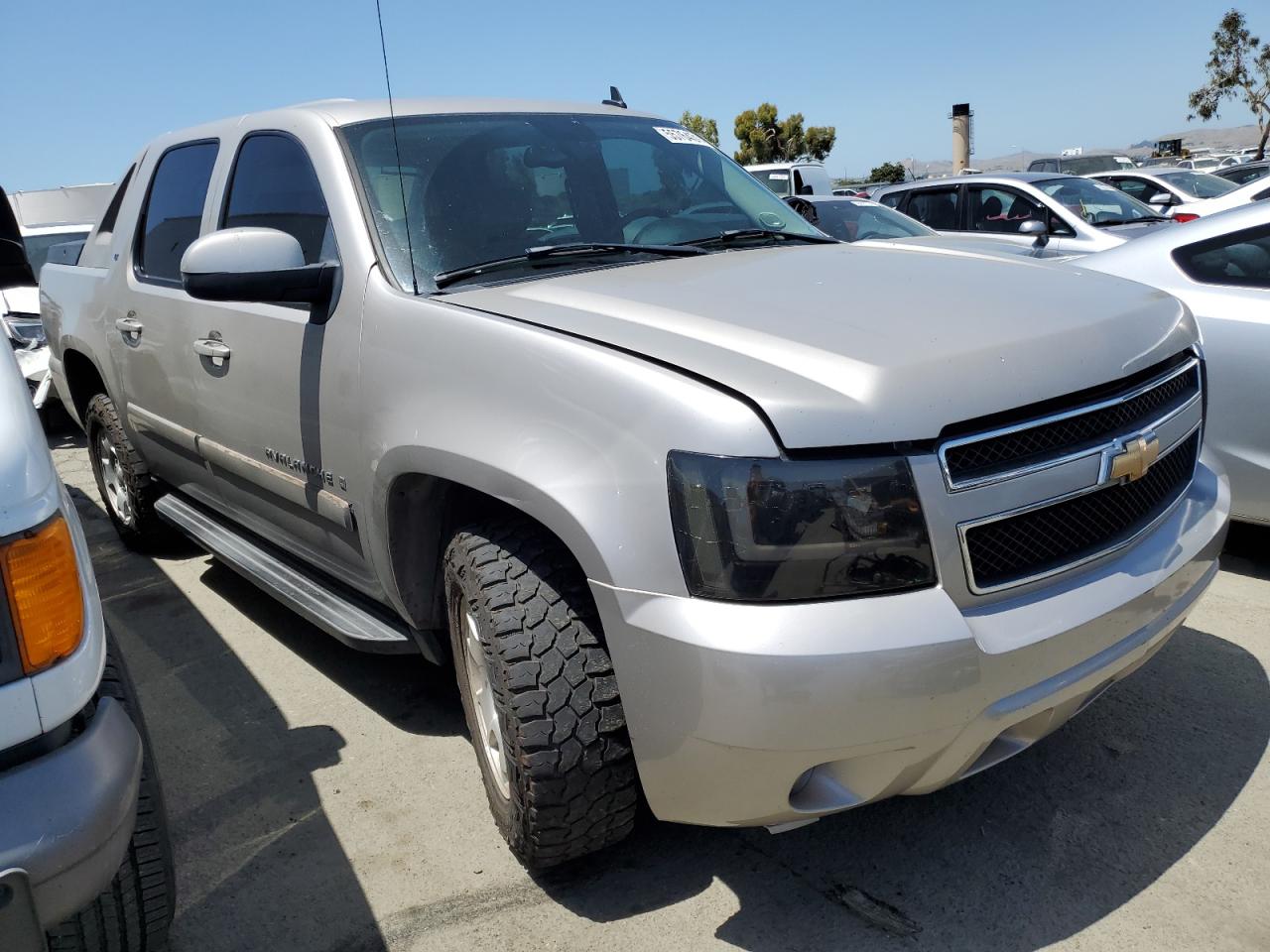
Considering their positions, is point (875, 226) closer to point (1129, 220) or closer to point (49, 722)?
point (1129, 220)

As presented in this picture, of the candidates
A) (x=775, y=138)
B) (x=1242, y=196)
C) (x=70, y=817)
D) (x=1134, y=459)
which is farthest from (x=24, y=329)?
(x=775, y=138)

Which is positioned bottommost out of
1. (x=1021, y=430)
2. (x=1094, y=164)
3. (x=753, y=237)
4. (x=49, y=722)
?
(x=49, y=722)

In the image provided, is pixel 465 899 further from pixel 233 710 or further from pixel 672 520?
pixel 233 710

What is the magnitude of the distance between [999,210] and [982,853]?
26.7ft

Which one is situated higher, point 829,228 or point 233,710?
point 829,228

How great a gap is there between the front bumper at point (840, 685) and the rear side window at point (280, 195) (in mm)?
1604

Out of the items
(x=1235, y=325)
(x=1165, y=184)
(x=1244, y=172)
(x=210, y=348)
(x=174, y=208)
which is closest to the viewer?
(x=210, y=348)

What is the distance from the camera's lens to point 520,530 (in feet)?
7.96

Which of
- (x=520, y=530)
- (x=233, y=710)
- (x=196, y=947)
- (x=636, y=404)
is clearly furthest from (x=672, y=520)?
(x=233, y=710)

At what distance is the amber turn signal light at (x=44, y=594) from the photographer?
5.40 feet

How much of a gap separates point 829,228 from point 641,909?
6963 millimetres

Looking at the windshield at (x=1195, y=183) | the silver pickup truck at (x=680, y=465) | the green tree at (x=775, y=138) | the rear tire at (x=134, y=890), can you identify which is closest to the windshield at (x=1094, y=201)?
the windshield at (x=1195, y=183)

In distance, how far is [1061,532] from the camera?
6.82ft

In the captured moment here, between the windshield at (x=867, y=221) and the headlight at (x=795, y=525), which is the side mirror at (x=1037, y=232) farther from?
the headlight at (x=795, y=525)
